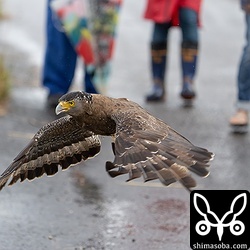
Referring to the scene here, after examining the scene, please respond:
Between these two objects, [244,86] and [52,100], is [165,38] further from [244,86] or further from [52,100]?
[52,100]

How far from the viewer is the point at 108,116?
18.0 ft

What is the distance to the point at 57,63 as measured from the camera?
9.03 meters

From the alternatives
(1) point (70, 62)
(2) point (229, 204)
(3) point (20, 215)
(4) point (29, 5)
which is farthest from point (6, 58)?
(2) point (229, 204)

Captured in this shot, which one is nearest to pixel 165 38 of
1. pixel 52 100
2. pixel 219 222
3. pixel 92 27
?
pixel 92 27

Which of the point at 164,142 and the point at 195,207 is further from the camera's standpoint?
the point at 195,207

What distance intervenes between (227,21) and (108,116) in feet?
27.7

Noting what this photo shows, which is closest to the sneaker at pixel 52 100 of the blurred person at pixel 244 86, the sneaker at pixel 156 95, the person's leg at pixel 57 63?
the person's leg at pixel 57 63

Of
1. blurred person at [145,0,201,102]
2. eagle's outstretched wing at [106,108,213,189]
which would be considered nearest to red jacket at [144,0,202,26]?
blurred person at [145,0,201,102]

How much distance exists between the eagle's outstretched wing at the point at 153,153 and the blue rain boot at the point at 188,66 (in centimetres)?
368

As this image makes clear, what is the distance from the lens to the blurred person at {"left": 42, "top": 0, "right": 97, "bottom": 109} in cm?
890

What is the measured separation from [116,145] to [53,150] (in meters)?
0.87

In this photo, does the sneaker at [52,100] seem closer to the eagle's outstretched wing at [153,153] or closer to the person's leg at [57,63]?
the person's leg at [57,63]

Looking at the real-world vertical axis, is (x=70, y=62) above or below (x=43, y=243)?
above

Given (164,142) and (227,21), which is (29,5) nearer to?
(227,21)
